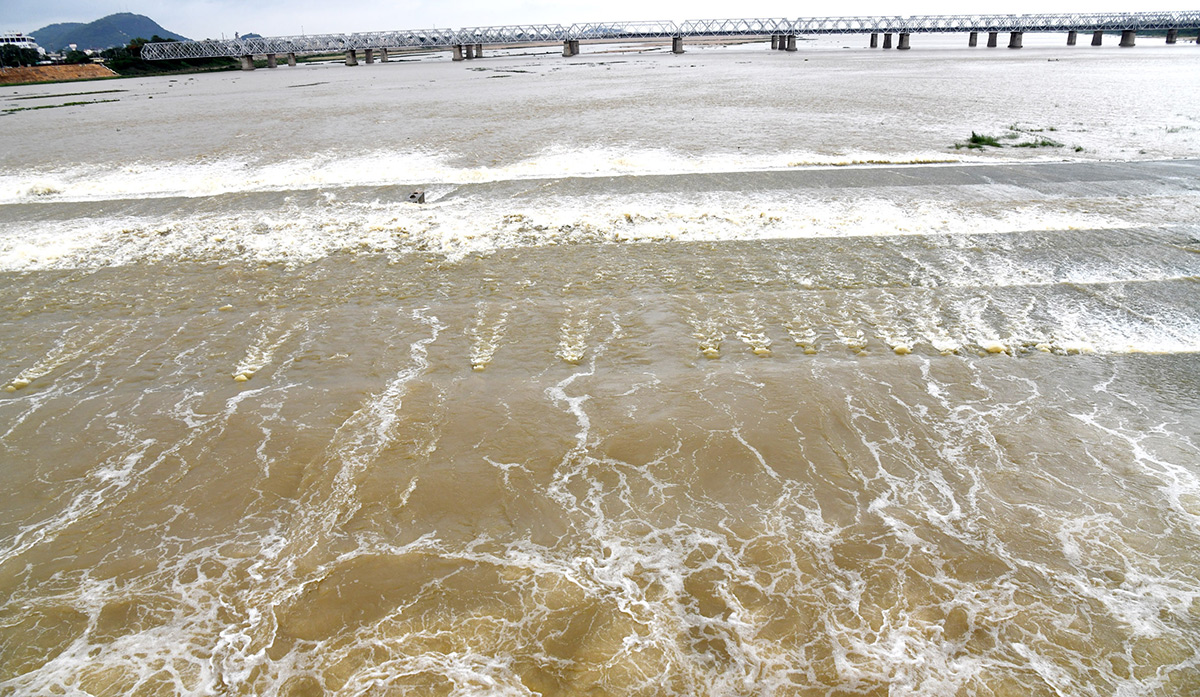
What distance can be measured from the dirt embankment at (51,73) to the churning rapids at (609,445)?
333 ft

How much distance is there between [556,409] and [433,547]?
2.57 meters

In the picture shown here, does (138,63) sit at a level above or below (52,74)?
above

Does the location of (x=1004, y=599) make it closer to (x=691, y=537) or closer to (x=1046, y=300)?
(x=691, y=537)

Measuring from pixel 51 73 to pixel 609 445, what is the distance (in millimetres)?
126639

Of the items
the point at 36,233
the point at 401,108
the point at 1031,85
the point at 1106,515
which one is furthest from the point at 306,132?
the point at 1031,85

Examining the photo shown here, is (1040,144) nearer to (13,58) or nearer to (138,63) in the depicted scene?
(13,58)

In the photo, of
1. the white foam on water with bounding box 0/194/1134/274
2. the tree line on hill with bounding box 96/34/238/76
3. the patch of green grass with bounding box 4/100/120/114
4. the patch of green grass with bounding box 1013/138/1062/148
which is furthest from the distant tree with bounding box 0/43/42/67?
the patch of green grass with bounding box 1013/138/1062/148

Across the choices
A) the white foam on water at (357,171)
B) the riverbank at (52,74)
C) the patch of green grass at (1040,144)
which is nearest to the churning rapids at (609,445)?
the white foam on water at (357,171)

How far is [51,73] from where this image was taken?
Answer: 95.4 m

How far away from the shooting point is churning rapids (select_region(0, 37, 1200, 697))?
4875 mm

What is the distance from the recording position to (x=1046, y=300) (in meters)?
10.9

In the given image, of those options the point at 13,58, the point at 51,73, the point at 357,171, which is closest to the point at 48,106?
the point at 357,171

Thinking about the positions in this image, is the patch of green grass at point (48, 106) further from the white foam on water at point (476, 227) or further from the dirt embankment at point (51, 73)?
the dirt embankment at point (51, 73)

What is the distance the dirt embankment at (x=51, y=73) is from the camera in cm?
8894
